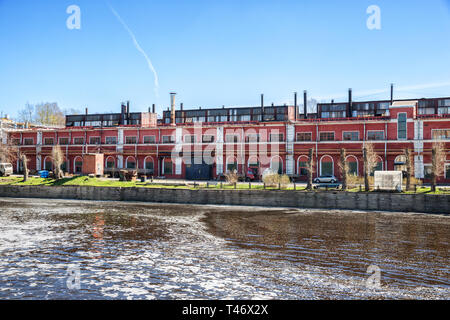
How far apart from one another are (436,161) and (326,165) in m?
11.7

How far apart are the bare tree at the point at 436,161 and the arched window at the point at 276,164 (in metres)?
15.2

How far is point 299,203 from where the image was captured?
29.1 m

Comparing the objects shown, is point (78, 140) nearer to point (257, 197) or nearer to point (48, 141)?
point (48, 141)

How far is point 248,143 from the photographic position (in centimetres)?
4266

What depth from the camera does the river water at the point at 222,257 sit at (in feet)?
31.8

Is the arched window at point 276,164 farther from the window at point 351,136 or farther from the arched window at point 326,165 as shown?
the window at point 351,136

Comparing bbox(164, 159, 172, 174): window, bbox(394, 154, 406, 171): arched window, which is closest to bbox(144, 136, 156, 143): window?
bbox(164, 159, 172, 174): window

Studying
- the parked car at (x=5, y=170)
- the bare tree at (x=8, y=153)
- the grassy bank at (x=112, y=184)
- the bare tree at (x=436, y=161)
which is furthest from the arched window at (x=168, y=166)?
the bare tree at (x=436, y=161)

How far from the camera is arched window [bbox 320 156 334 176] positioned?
3984 centimetres

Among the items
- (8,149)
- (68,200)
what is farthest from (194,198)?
(8,149)

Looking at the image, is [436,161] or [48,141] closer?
[436,161]

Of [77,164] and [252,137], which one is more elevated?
[252,137]

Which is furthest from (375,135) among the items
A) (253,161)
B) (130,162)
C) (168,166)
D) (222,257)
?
(222,257)
